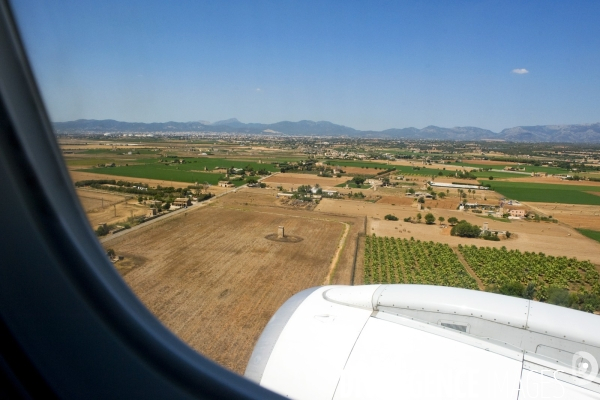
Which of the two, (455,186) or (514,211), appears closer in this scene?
(514,211)

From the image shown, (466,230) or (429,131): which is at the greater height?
(466,230)

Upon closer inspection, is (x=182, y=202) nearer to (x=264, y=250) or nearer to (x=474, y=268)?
(x=264, y=250)

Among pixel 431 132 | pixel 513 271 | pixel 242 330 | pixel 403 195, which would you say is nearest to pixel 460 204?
pixel 403 195

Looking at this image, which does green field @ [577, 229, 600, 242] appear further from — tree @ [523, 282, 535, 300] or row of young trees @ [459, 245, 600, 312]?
tree @ [523, 282, 535, 300]

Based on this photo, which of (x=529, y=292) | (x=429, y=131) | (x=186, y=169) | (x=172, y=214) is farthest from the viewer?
(x=429, y=131)

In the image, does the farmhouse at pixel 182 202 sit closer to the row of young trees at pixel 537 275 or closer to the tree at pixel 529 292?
the row of young trees at pixel 537 275

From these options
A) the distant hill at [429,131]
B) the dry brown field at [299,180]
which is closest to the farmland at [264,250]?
the dry brown field at [299,180]

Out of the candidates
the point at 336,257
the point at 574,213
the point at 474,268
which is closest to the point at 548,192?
the point at 574,213
